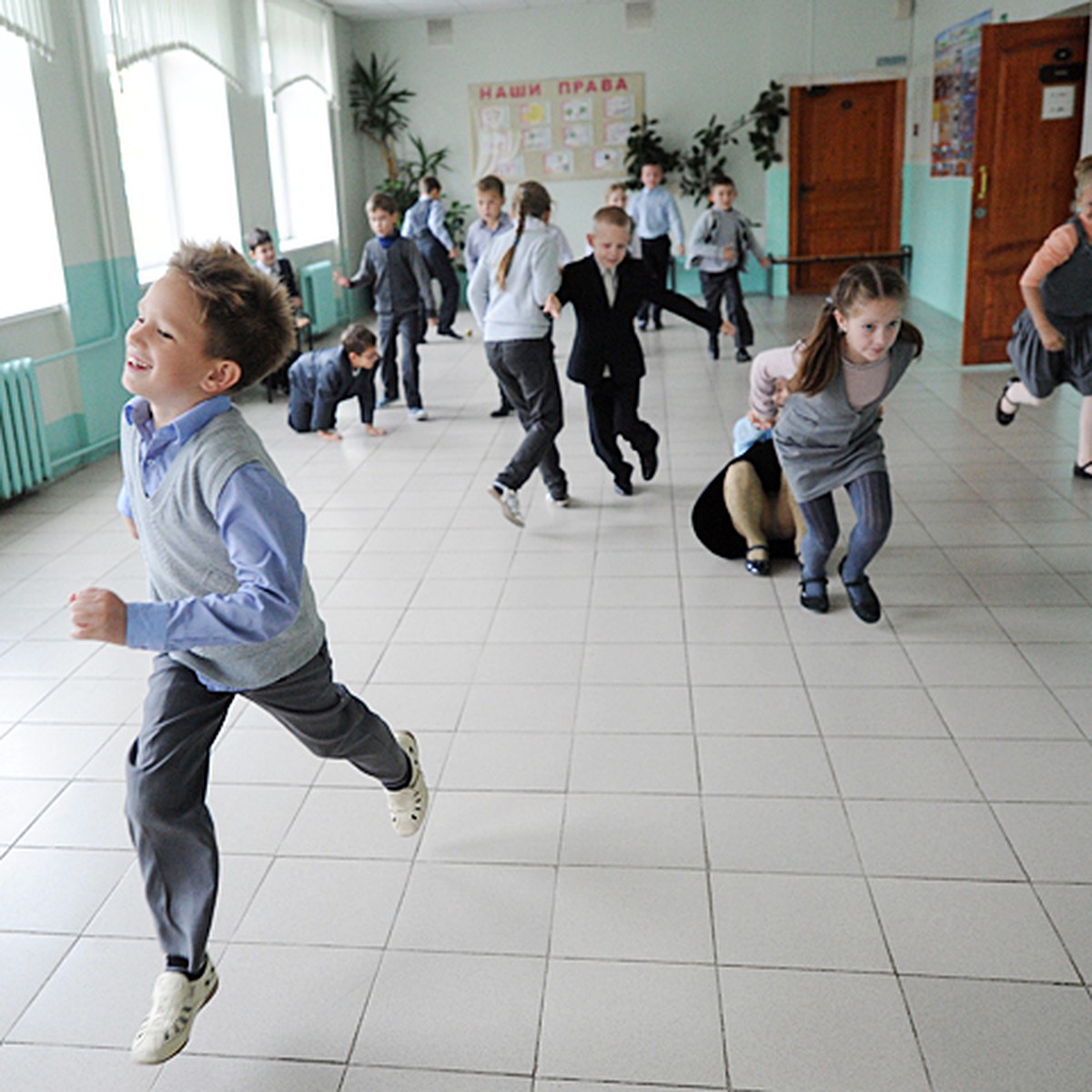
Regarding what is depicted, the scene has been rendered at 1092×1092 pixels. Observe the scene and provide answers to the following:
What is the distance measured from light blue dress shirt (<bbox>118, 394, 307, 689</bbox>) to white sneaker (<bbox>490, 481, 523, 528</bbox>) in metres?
3.10

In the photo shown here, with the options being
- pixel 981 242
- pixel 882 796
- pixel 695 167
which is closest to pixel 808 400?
pixel 882 796

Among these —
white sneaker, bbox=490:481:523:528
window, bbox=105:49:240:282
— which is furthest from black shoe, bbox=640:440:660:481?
window, bbox=105:49:240:282

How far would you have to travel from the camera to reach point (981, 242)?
24.7 feet

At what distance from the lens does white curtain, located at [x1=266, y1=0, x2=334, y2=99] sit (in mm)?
A: 9891

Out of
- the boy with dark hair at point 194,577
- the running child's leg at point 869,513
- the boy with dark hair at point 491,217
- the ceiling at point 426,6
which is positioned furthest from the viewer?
the ceiling at point 426,6

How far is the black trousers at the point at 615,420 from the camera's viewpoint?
499 cm

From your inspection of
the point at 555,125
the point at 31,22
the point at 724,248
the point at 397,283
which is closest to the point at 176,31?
the point at 31,22

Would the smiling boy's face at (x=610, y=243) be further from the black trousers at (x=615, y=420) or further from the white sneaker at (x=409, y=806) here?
the white sneaker at (x=409, y=806)

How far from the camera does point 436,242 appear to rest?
10.1 m

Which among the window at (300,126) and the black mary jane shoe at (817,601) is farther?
the window at (300,126)

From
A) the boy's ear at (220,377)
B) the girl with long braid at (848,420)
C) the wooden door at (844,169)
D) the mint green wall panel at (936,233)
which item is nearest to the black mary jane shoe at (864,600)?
the girl with long braid at (848,420)

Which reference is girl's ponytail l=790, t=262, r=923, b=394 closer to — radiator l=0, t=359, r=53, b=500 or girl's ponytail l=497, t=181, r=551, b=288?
girl's ponytail l=497, t=181, r=551, b=288

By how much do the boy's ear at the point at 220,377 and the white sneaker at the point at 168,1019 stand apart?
1010mm

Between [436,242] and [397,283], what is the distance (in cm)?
322
